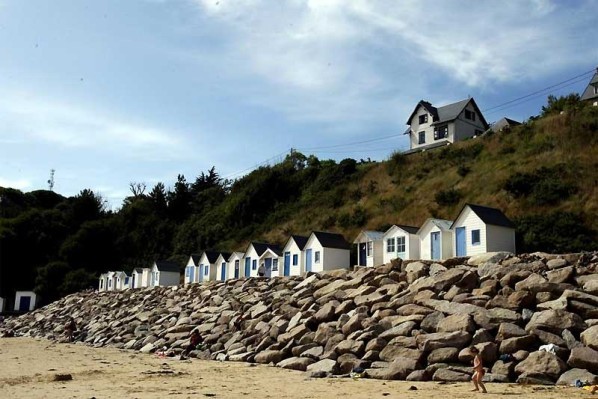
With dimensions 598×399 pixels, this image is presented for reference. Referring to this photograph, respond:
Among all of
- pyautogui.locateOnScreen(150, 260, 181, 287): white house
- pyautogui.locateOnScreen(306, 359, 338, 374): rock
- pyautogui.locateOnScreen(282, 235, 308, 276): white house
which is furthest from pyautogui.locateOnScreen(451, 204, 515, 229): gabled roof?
pyautogui.locateOnScreen(150, 260, 181, 287): white house

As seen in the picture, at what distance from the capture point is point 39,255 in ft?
250

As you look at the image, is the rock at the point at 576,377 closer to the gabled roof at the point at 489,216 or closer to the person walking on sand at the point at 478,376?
the person walking on sand at the point at 478,376

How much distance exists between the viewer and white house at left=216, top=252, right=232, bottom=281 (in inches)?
1859

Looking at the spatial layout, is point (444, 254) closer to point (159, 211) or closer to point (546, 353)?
point (546, 353)

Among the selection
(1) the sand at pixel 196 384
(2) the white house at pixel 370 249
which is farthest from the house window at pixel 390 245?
(1) the sand at pixel 196 384

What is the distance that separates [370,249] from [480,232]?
10014mm

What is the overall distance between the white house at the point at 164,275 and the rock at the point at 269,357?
112 feet

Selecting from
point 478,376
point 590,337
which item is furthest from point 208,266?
point 478,376

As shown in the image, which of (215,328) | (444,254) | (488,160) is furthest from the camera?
(488,160)

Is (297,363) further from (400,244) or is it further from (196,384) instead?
(400,244)

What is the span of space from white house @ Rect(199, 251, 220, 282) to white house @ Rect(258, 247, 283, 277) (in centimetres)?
745

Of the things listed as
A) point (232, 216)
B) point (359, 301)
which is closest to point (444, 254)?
point (359, 301)

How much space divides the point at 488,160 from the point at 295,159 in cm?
3140

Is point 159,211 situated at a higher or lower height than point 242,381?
higher
